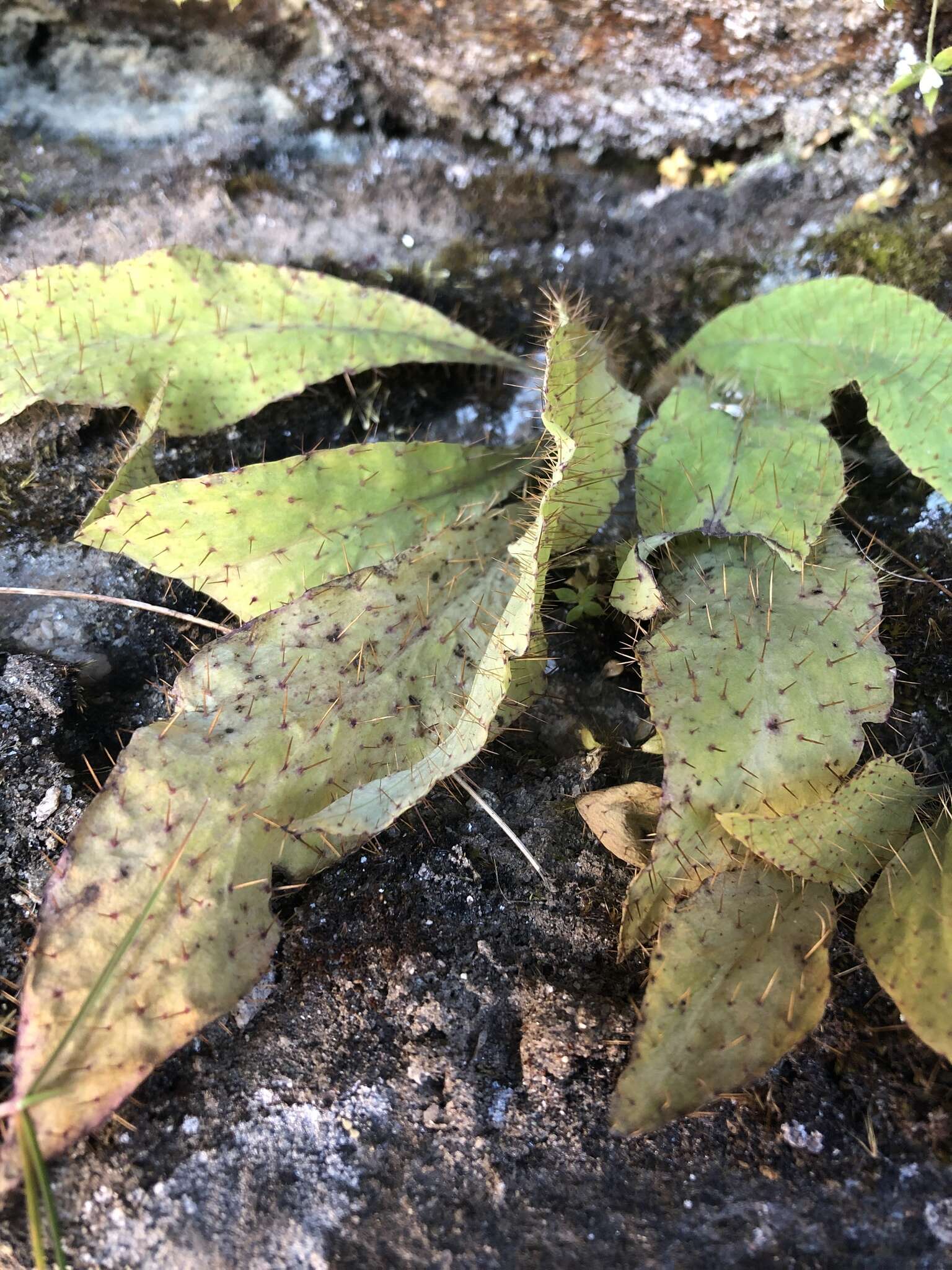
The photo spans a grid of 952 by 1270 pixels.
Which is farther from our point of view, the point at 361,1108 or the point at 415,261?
the point at 415,261

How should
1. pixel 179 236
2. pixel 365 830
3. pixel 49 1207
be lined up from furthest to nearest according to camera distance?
1. pixel 179 236
2. pixel 365 830
3. pixel 49 1207

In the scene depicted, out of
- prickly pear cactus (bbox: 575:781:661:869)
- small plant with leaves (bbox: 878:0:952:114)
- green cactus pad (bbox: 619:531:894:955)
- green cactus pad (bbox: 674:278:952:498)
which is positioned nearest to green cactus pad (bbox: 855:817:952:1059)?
green cactus pad (bbox: 619:531:894:955)

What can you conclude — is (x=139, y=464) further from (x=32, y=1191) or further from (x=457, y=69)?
(x=457, y=69)

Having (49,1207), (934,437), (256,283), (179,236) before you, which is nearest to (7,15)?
(179,236)

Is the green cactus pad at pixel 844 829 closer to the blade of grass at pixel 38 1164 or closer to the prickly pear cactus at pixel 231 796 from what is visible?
the prickly pear cactus at pixel 231 796

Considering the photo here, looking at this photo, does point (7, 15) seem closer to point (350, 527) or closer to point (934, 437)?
point (350, 527)

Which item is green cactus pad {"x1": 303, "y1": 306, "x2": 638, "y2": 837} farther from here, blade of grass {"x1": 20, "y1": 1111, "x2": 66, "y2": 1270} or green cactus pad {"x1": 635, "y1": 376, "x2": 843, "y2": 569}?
blade of grass {"x1": 20, "y1": 1111, "x2": 66, "y2": 1270}

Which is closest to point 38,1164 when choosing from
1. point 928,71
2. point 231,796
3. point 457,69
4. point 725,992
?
point 231,796
